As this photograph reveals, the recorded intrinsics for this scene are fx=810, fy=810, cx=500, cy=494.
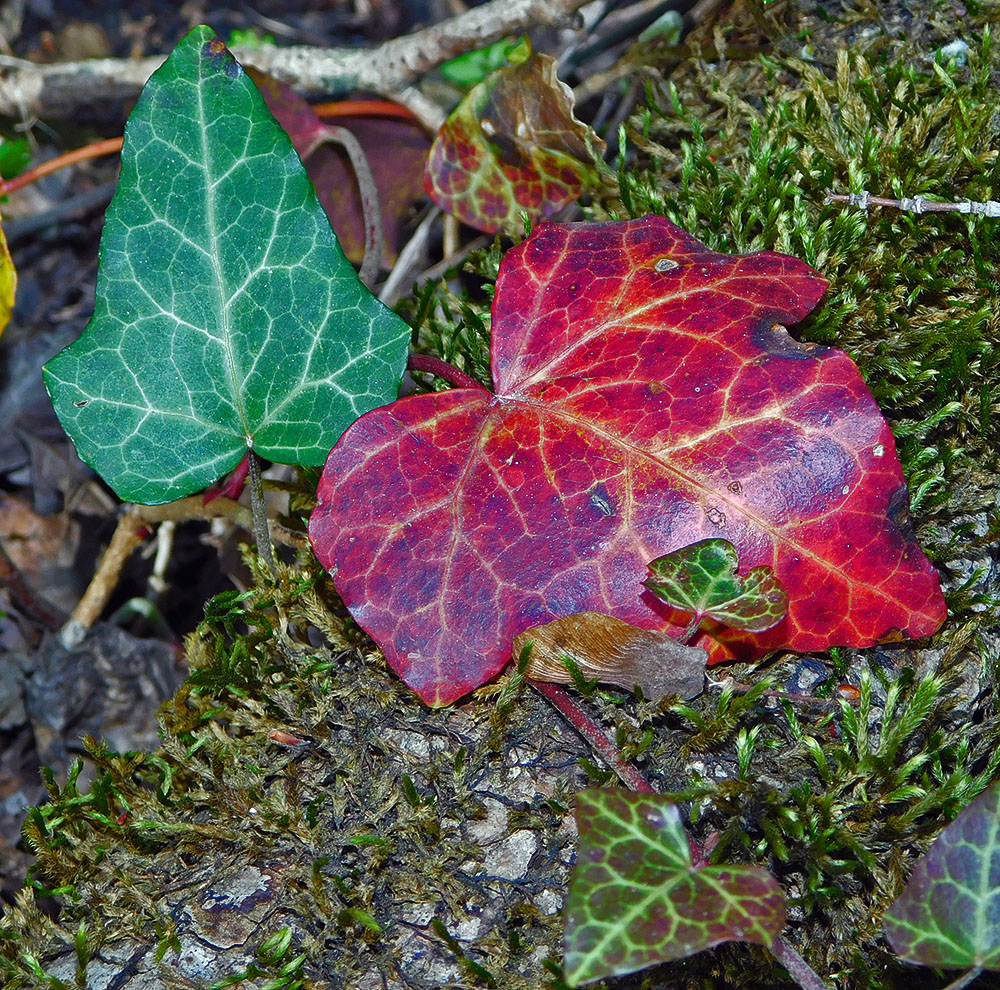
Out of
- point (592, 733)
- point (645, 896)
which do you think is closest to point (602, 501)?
point (592, 733)

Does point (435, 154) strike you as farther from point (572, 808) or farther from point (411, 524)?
point (572, 808)

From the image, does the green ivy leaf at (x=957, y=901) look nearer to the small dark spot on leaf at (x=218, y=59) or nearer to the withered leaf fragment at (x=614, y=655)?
the withered leaf fragment at (x=614, y=655)

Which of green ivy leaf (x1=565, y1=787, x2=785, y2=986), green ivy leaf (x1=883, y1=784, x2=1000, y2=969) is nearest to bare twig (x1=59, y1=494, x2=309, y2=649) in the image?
green ivy leaf (x1=565, y1=787, x2=785, y2=986)

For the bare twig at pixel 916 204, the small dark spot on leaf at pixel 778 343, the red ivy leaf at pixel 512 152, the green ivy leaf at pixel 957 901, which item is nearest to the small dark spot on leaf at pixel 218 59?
the red ivy leaf at pixel 512 152

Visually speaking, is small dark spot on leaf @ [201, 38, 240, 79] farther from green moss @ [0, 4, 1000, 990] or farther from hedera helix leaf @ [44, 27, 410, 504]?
green moss @ [0, 4, 1000, 990]

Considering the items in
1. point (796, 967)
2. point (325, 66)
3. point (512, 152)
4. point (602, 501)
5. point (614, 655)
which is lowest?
point (796, 967)

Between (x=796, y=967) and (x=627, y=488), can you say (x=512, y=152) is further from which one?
(x=796, y=967)
